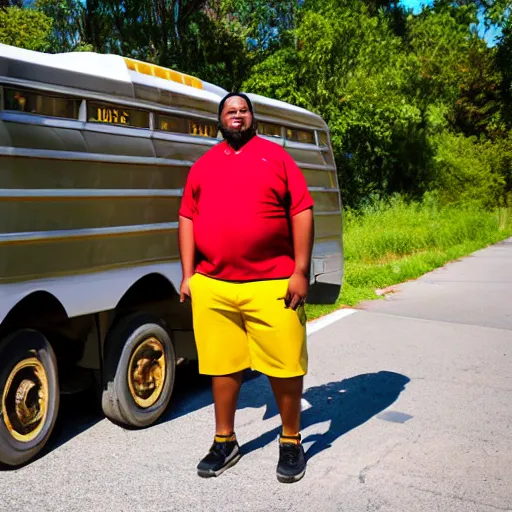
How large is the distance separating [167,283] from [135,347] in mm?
513

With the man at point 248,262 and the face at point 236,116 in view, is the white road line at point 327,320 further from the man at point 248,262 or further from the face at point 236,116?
the face at point 236,116

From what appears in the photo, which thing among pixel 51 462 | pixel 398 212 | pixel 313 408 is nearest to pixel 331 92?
pixel 398 212

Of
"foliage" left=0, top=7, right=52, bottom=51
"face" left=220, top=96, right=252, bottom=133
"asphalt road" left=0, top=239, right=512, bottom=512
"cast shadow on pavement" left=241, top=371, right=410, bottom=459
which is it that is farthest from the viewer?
"foliage" left=0, top=7, right=52, bottom=51

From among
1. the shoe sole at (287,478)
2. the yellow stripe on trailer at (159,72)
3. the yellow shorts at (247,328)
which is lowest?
the shoe sole at (287,478)

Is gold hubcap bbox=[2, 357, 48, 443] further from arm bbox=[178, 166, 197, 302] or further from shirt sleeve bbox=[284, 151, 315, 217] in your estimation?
shirt sleeve bbox=[284, 151, 315, 217]

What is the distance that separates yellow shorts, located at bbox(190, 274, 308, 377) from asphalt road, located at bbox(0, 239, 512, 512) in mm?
645

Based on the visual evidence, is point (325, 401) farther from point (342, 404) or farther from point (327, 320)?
point (327, 320)

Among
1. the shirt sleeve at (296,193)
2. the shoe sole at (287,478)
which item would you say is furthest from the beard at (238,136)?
the shoe sole at (287,478)

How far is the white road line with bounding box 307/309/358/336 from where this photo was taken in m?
8.43

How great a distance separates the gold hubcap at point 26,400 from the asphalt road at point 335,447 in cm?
22

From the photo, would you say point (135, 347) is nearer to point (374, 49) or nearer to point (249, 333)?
point (249, 333)

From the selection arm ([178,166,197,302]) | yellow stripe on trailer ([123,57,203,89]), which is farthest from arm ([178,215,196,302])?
yellow stripe on trailer ([123,57,203,89])

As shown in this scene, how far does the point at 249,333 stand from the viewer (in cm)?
407

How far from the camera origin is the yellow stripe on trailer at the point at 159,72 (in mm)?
4965
